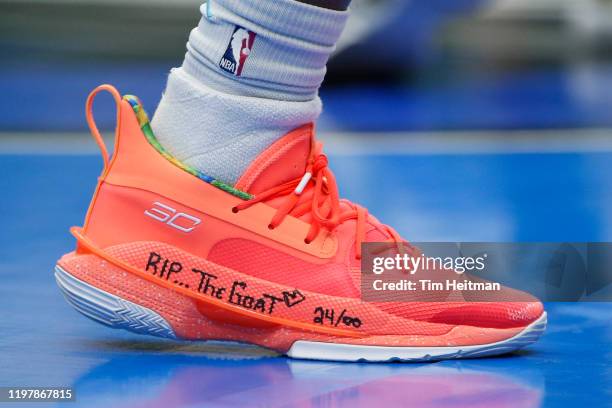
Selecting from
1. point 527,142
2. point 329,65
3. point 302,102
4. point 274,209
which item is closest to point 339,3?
point 302,102

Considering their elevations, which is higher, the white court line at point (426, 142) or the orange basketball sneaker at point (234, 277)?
the white court line at point (426, 142)

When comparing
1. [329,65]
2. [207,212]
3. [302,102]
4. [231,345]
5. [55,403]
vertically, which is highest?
[329,65]

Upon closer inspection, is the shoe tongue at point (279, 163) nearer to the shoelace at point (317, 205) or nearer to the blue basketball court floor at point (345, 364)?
the shoelace at point (317, 205)

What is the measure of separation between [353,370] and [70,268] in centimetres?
32

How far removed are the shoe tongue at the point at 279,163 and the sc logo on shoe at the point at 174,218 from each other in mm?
62

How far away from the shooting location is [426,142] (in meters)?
3.31

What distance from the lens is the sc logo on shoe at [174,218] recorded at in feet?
3.77

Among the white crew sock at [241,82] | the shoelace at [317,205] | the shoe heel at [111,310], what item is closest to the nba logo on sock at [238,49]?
the white crew sock at [241,82]

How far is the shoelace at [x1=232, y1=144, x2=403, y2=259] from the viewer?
1.17 metres

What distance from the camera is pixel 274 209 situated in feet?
3.85

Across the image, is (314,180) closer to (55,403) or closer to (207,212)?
(207,212)

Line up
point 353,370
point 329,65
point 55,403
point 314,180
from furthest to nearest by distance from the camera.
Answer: point 329,65 → point 314,180 → point 353,370 → point 55,403

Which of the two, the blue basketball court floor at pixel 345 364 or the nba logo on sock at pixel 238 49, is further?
the nba logo on sock at pixel 238 49

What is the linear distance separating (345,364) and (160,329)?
20 centimetres
